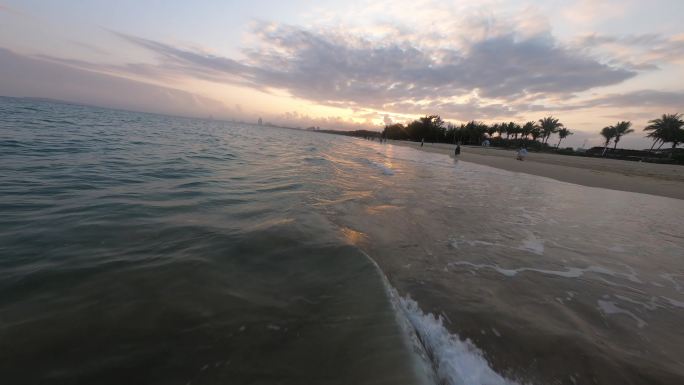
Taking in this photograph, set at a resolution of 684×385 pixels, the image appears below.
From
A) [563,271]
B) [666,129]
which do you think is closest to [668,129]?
[666,129]

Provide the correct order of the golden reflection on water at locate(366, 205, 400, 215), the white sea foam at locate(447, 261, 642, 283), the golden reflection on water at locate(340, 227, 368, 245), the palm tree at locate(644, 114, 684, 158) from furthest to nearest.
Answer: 1. the palm tree at locate(644, 114, 684, 158)
2. the golden reflection on water at locate(366, 205, 400, 215)
3. the golden reflection on water at locate(340, 227, 368, 245)
4. the white sea foam at locate(447, 261, 642, 283)

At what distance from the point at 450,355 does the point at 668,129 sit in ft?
286

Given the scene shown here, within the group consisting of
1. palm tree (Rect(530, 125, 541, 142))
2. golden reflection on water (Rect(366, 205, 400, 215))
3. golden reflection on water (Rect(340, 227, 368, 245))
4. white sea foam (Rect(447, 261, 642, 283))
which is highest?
palm tree (Rect(530, 125, 541, 142))

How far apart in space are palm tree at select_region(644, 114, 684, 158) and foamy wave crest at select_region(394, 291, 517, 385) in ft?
282

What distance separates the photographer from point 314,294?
3400mm

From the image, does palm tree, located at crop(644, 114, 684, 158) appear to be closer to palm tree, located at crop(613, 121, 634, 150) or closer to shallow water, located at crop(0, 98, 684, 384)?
palm tree, located at crop(613, 121, 634, 150)

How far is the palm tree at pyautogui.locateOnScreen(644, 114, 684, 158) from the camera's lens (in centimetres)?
5659

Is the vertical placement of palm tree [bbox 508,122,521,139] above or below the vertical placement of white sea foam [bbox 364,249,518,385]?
above

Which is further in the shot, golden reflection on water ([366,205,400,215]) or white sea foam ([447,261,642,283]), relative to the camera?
golden reflection on water ([366,205,400,215])

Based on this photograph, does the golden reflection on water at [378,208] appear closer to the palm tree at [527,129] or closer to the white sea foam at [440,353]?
the white sea foam at [440,353]

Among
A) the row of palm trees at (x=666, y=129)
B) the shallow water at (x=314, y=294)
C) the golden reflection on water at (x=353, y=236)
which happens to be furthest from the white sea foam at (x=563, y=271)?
the row of palm trees at (x=666, y=129)

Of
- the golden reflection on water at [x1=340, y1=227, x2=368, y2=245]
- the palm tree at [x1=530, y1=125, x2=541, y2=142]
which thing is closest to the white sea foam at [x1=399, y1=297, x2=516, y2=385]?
the golden reflection on water at [x1=340, y1=227, x2=368, y2=245]

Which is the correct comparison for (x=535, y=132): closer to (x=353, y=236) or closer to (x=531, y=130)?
(x=531, y=130)

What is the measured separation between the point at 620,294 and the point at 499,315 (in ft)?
7.64
